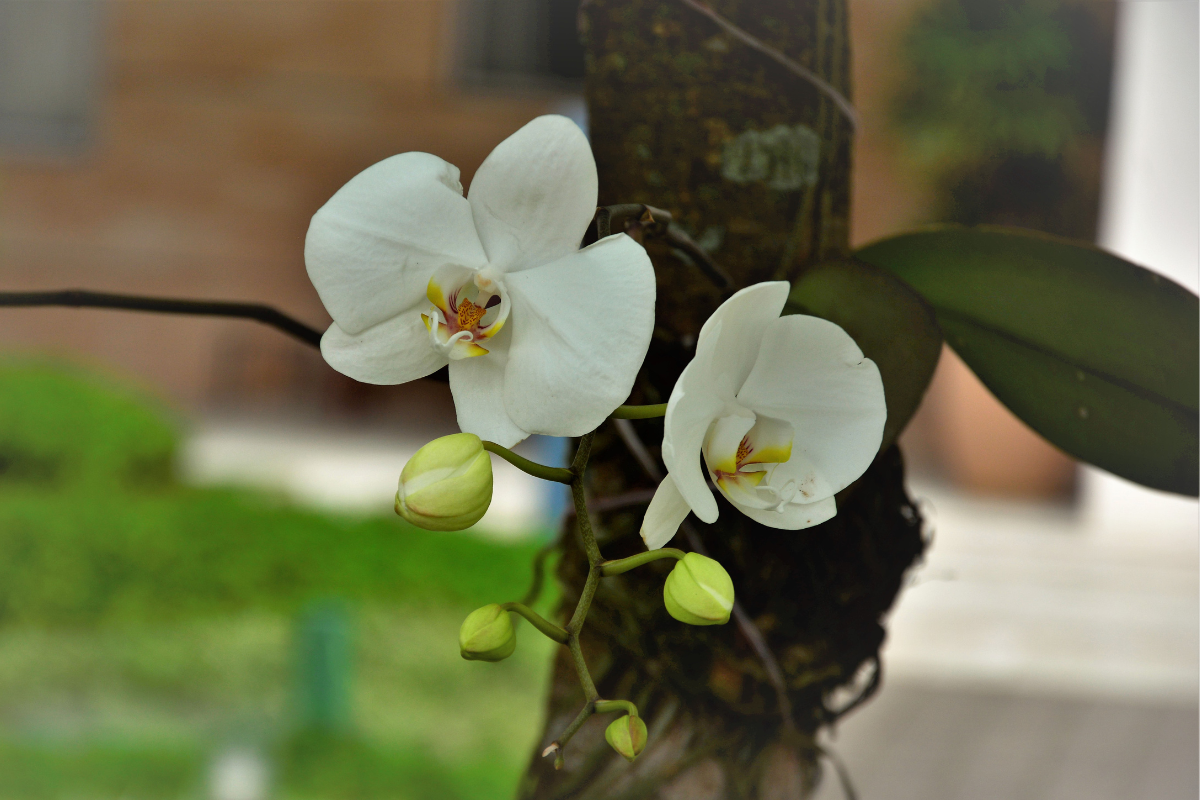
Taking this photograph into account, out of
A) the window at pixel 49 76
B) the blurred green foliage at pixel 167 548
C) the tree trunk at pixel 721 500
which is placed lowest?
the blurred green foliage at pixel 167 548

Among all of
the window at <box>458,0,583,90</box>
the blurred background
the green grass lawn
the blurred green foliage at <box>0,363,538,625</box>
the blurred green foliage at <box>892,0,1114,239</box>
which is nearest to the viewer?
the blurred background

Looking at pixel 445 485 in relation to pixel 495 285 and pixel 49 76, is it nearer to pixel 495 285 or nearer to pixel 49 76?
pixel 495 285

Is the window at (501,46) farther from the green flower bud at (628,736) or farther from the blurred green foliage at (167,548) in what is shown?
the green flower bud at (628,736)

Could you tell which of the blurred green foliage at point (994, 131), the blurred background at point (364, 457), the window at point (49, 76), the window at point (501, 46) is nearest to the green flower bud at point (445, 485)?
the blurred background at point (364, 457)

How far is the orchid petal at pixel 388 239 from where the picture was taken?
6.4 inches

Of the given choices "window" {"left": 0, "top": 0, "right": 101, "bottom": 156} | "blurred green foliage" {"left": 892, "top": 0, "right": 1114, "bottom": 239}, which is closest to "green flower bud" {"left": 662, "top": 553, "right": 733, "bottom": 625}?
"blurred green foliage" {"left": 892, "top": 0, "right": 1114, "bottom": 239}

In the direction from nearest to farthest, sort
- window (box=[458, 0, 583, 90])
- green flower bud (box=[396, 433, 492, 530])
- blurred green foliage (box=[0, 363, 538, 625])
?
green flower bud (box=[396, 433, 492, 530]), blurred green foliage (box=[0, 363, 538, 625]), window (box=[458, 0, 583, 90])

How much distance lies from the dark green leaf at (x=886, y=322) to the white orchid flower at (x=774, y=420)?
0.11 feet

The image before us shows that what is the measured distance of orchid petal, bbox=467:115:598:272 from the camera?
0.16 m

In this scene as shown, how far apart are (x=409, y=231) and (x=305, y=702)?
901mm

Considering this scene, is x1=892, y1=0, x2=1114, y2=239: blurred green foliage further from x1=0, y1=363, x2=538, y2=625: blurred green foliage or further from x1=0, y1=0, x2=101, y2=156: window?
x1=0, y1=0, x2=101, y2=156: window

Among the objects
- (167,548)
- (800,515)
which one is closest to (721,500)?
(800,515)

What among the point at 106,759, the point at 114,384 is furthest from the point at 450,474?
the point at 114,384

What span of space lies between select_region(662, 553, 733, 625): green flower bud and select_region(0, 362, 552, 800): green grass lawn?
56 cm
